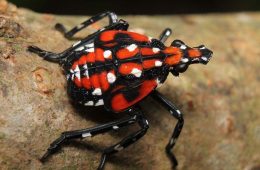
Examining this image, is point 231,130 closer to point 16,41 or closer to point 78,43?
point 78,43

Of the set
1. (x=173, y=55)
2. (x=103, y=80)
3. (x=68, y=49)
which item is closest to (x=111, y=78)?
(x=103, y=80)

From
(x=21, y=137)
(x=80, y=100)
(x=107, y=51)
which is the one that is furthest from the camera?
(x=107, y=51)

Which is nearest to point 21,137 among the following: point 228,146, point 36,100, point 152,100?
point 36,100

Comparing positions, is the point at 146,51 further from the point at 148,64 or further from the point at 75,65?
the point at 75,65

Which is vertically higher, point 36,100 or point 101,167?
point 36,100

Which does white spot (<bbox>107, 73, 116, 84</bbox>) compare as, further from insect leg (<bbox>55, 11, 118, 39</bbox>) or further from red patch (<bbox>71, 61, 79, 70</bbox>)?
insect leg (<bbox>55, 11, 118, 39</bbox>)

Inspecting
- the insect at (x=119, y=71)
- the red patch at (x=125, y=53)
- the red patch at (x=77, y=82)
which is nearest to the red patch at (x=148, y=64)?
the insect at (x=119, y=71)

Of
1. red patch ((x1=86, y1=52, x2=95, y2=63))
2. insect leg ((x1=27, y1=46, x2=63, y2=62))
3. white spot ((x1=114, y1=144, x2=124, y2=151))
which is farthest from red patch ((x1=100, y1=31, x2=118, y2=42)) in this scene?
white spot ((x1=114, y1=144, x2=124, y2=151))
